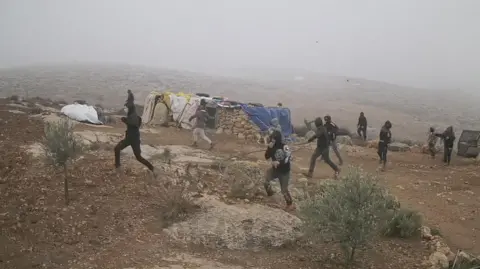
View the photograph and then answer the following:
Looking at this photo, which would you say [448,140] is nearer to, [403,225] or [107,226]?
[403,225]

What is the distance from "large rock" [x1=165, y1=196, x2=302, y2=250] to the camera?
257 inches

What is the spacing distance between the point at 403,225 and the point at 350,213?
2.19 metres

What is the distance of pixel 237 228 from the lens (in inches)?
265

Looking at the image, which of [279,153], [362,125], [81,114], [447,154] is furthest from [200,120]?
[362,125]

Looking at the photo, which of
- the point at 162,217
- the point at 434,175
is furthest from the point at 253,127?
the point at 162,217

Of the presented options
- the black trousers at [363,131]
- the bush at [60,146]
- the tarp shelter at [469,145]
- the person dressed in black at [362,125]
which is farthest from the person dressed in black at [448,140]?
the bush at [60,146]

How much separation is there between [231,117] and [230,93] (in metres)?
29.2

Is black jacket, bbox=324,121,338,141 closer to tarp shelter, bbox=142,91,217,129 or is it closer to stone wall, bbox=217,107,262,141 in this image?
stone wall, bbox=217,107,262,141

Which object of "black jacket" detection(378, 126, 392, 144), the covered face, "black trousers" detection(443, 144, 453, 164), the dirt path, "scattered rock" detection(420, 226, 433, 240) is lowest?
the dirt path

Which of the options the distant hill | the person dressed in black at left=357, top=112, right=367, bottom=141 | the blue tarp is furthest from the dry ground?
the distant hill

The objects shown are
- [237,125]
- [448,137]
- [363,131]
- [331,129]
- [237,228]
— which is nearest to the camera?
[237,228]

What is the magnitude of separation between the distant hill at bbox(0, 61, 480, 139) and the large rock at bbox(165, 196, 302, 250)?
2301 centimetres

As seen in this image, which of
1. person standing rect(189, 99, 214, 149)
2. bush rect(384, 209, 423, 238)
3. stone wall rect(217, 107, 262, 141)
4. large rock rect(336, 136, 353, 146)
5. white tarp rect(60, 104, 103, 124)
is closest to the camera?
bush rect(384, 209, 423, 238)

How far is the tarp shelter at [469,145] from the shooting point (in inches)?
666
